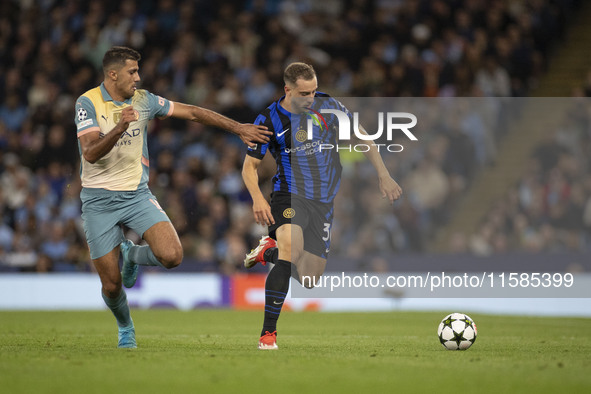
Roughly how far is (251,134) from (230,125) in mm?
192

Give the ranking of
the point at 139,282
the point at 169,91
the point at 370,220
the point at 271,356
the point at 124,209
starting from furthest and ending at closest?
the point at 169,91, the point at 139,282, the point at 370,220, the point at 124,209, the point at 271,356

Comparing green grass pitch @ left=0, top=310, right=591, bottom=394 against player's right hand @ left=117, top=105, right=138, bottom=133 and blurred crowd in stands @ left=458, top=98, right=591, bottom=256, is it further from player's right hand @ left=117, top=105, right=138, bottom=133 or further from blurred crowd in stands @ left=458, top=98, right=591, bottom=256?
blurred crowd in stands @ left=458, top=98, right=591, bottom=256

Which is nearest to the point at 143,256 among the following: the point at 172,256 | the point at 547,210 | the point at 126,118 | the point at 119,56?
the point at 172,256

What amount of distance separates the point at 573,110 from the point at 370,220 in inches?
171

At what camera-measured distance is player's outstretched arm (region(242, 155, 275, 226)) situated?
7449 millimetres

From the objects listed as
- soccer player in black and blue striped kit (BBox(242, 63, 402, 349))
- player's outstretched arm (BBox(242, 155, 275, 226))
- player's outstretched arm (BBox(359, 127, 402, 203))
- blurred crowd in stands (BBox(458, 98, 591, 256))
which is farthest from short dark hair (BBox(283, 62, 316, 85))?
blurred crowd in stands (BBox(458, 98, 591, 256))

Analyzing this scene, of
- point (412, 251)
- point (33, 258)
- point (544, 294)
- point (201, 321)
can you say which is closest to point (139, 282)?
point (33, 258)

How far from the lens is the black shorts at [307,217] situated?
7.67 meters

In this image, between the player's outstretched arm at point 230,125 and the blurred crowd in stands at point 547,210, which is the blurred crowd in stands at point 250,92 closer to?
the blurred crowd in stands at point 547,210

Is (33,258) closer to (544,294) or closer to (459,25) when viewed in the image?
(544,294)

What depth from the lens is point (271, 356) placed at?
670 centimetres

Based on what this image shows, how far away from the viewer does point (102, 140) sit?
7.06m

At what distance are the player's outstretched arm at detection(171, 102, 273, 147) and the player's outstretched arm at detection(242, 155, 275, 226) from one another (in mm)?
188

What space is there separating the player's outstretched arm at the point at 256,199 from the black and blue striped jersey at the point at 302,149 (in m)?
0.09
